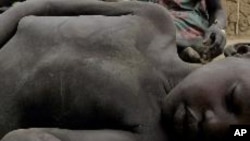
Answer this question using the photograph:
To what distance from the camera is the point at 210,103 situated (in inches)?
52.1

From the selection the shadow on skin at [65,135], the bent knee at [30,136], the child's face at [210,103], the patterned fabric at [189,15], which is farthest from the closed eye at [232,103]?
the patterned fabric at [189,15]

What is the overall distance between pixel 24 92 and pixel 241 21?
3051mm

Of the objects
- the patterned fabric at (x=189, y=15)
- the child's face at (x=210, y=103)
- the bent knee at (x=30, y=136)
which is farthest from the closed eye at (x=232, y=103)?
the patterned fabric at (x=189, y=15)

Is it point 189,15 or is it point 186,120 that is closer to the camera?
point 186,120

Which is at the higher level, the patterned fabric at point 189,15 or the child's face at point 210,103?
the child's face at point 210,103

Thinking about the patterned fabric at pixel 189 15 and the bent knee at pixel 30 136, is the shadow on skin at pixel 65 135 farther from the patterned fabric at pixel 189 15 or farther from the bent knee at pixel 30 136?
the patterned fabric at pixel 189 15

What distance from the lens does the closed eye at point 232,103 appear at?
51.9 inches

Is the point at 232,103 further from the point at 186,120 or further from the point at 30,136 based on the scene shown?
the point at 30,136

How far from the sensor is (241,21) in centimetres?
429

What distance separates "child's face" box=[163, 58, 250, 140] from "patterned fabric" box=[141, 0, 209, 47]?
1.34 metres

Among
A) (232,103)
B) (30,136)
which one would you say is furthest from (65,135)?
(232,103)

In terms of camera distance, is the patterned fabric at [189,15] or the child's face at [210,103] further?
the patterned fabric at [189,15]

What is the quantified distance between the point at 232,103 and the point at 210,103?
47mm

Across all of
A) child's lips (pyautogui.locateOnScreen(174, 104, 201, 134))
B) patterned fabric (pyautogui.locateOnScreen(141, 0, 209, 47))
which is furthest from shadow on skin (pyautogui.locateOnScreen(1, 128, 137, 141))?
patterned fabric (pyautogui.locateOnScreen(141, 0, 209, 47))
